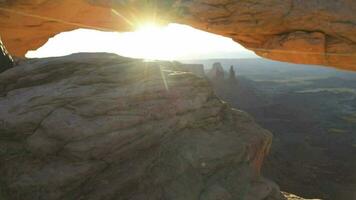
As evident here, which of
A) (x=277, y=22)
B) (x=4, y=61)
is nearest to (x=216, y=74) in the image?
(x=277, y=22)

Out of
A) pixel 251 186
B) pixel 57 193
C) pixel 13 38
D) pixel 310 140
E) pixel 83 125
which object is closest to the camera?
pixel 57 193

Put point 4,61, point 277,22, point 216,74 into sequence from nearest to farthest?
point 4,61 < point 277,22 < point 216,74

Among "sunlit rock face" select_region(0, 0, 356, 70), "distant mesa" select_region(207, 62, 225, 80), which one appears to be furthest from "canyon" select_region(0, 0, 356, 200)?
"distant mesa" select_region(207, 62, 225, 80)

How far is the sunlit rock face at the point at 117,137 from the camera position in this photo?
12391 mm

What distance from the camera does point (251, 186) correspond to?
46.5 ft

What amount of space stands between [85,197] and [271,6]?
1494cm

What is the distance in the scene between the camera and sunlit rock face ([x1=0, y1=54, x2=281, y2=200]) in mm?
12391

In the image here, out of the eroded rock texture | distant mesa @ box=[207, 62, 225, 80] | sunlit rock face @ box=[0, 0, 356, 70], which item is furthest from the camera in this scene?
distant mesa @ box=[207, 62, 225, 80]

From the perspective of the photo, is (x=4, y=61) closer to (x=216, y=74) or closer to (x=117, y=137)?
(x=117, y=137)

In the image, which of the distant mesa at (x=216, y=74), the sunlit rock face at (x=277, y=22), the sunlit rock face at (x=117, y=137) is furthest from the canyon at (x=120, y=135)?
the distant mesa at (x=216, y=74)

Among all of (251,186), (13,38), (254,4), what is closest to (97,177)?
(251,186)

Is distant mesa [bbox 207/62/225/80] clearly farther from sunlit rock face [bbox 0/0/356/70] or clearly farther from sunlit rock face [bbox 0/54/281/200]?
sunlit rock face [bbox 0/54/281/200]

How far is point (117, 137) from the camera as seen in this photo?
12969 millimetres

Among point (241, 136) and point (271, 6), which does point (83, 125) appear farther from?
point (271, 6)
